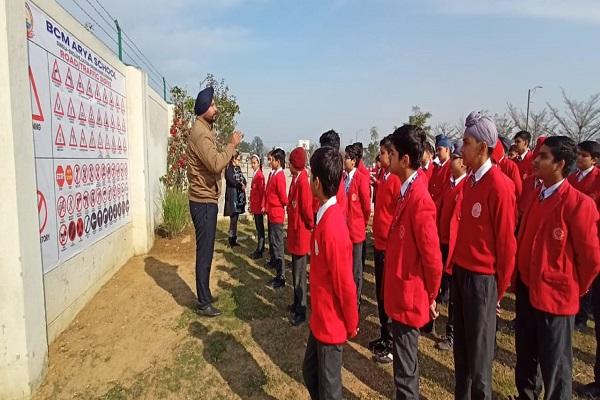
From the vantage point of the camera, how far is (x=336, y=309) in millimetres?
2434

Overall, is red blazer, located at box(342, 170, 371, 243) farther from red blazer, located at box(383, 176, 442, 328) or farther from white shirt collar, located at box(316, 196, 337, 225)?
white shirt collar, located at box(316, 196, 337, 225)

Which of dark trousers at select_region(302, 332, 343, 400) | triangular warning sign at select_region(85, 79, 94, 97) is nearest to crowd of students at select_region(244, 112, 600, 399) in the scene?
dark trousers at select_region(302, 332, 343, 400)

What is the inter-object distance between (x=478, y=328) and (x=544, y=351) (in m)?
0.44

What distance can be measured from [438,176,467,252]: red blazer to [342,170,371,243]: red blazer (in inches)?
32.1

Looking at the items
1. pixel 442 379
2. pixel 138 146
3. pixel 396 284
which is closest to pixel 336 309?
pixel 396 284

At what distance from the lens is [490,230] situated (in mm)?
2676

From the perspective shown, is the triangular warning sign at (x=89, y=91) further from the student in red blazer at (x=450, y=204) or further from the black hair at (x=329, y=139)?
the student in red blazer at (x=450, y=204)

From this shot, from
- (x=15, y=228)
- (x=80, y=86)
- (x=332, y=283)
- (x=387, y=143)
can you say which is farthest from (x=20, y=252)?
(x=387, y=143)

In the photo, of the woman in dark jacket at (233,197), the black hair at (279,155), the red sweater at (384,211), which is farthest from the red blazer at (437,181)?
the woman in dark jacket at (233,197)

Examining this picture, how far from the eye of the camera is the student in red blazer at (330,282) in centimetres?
236

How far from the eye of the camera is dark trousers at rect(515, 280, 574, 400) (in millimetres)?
2572

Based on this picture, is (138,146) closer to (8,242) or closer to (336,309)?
(8,242)

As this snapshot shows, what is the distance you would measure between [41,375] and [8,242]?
1.13 metres

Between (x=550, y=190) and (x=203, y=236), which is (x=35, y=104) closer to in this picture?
(x=203, y=236)
